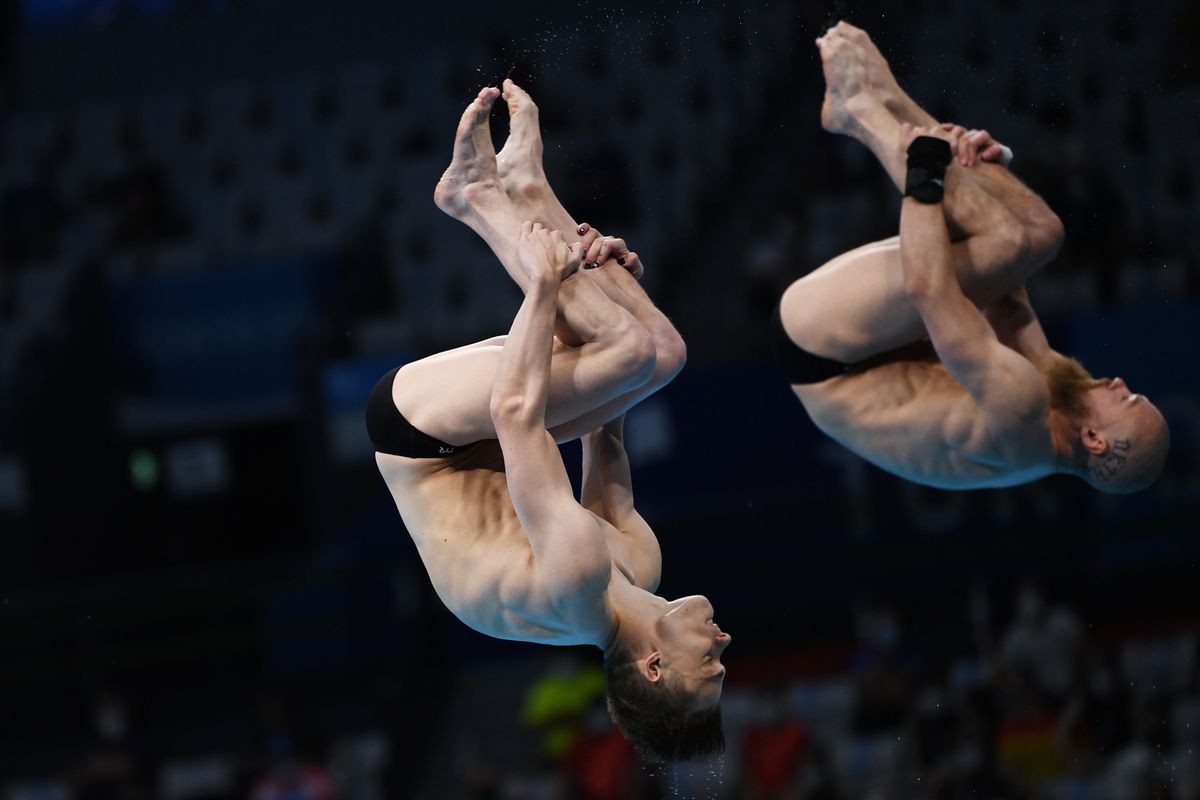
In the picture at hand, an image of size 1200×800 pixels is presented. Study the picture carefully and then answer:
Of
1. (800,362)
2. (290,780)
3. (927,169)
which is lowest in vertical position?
(290,780)

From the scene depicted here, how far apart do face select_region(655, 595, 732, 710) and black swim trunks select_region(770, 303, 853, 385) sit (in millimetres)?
1279

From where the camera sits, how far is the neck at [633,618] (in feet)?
13.6

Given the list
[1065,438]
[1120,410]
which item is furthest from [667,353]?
[1120,410]

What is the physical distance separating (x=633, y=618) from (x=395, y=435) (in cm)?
85

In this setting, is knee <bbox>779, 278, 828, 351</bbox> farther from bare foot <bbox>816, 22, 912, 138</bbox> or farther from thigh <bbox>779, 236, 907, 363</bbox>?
bare foot <bbox>816, 22, 912, 138</bbox>

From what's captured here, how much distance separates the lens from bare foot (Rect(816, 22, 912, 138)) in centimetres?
500

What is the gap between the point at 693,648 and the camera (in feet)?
13.5

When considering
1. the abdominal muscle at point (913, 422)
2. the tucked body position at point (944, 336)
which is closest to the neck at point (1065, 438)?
the tucked body position at point (944, 336)

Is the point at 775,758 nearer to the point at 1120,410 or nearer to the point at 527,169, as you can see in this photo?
the point at 1120,410

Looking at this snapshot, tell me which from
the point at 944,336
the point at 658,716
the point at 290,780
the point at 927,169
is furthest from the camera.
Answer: the point at 290,780

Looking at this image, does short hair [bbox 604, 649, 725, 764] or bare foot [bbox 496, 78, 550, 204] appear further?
bare foot [bbox 496, 78, 550, 204]

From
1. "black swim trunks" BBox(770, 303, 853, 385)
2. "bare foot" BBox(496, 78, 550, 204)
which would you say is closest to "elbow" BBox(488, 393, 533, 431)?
"bare foot" BBox(496, 78, 550, 204)

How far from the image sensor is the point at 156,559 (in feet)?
38.8

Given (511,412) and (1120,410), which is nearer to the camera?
(511,412)
